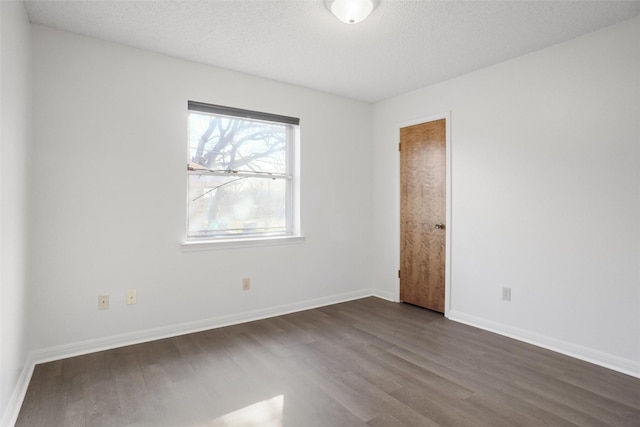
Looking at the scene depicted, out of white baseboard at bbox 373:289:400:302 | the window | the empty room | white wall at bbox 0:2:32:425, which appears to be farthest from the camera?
white baseboard at bbox 373:289:400:302

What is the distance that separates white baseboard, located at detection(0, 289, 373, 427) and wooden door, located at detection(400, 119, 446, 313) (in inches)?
42.2

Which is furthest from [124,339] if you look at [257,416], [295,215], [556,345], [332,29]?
[556,345]

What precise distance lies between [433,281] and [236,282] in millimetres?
2110

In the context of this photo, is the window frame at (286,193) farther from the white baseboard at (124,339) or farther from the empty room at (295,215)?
the white baseboard at (124,339)

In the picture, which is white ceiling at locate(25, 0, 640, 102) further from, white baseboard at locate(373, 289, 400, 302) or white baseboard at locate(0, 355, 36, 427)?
white baseboard at locate(373, 289, 400, 302)

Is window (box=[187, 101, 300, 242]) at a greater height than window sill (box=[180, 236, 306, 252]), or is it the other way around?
window (box=[187, 101, 300, 242])

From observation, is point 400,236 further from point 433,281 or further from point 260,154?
point 260,154

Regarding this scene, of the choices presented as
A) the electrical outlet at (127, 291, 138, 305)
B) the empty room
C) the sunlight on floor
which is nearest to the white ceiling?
the empty room

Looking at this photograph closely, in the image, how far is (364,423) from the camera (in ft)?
6.17

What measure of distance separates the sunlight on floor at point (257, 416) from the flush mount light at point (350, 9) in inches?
97.5

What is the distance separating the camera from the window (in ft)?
11.0

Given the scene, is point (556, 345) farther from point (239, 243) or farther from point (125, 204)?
point (125, 204)

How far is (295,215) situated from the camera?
398 cm

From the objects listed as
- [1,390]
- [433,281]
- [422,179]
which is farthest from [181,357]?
[422,179]
